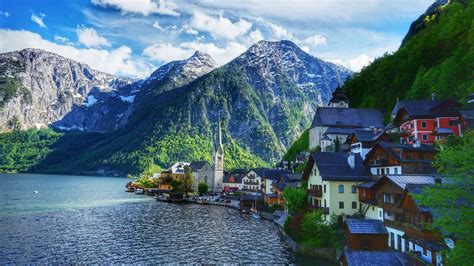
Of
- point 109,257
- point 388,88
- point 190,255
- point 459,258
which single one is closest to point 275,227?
point 190,255

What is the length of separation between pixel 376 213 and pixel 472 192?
91.1 ft

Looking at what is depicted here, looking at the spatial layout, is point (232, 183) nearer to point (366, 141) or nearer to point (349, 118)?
point (349, 118)

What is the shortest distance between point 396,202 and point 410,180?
136 inches

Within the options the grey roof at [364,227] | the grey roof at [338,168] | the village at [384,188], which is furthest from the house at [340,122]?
the grey roof at [364,227]

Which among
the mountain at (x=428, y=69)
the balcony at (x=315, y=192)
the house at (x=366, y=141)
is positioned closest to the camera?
the balcony at (x=315, y=192)

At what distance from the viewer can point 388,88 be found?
415ft

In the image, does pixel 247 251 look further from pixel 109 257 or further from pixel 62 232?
pixel 62 232

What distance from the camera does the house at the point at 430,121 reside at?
225ft

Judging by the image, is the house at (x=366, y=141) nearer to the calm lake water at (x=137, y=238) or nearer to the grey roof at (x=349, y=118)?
the calm lake water at (x=137, y=238)

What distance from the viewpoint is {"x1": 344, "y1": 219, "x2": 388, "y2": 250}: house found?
45.3 metres

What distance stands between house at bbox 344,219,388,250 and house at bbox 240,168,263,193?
97791 millimetres

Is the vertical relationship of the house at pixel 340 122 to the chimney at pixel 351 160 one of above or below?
above

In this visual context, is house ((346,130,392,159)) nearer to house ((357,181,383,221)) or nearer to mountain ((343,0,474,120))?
house ((357,181,383,221))

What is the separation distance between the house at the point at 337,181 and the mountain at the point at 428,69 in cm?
2823
